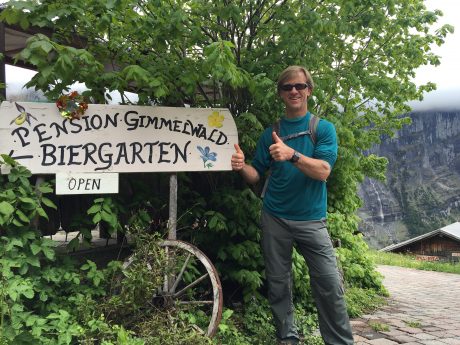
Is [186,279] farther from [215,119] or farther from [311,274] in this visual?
[215,119]

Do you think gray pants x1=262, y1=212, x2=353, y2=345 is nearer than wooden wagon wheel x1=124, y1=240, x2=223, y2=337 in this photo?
Yes

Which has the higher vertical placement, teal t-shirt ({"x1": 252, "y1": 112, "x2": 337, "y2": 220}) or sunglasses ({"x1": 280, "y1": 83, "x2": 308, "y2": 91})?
sunglasses ({"x1": 280, "y1": 83, "x2": 308, "y2": 91})

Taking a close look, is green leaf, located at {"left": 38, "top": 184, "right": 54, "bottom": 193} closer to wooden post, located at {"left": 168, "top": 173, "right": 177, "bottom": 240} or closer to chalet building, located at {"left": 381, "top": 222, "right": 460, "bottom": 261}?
wooden post, located at {"left": 168, "top": 173, "right": 177, "bottom": 240}

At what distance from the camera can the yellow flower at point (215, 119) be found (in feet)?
12.4

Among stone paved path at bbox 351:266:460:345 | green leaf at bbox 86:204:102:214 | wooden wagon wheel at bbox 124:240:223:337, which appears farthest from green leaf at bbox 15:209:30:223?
stone paved path at bbox 351:266:460:345

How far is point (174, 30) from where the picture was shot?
347cm

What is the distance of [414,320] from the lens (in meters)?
5.11

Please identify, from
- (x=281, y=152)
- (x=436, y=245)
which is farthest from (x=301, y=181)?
(x=436, y=245)

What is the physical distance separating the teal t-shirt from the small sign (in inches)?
52.4

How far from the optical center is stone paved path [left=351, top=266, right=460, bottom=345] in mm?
4266

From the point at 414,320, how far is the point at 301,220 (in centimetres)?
284

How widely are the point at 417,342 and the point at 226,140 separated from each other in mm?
2738

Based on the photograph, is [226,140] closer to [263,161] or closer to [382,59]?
[263,161]

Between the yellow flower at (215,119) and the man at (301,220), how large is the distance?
596mm
